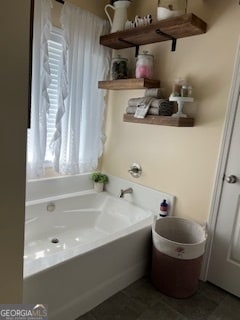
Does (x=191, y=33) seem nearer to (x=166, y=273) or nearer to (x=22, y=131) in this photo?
(x=22, y=131)

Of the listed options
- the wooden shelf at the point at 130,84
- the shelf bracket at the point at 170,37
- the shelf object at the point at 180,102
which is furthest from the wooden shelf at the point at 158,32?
the shelf object at the point at 180,102

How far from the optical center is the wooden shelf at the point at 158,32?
1821 millimetres

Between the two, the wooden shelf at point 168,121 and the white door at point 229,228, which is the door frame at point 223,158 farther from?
the wooden shelf at point 168,121

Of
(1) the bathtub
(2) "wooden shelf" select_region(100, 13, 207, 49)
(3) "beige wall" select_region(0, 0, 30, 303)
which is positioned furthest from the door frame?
(3) "beige wall" select_region(0, 0, 30, 303)

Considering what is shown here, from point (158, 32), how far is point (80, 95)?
0.89 meters

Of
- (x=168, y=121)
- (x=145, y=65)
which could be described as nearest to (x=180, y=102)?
(x=168, y=121)

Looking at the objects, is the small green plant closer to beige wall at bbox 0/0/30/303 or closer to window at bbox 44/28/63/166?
window at bbox 44/28/63/166


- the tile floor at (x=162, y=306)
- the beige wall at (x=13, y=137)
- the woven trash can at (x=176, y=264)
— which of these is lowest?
the tile floor at (x=162, y=306)

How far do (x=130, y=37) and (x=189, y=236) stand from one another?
181 centimetres

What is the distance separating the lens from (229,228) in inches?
76.2

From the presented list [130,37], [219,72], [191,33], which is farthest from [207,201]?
[130,37]

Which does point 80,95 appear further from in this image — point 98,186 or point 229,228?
point 229,228

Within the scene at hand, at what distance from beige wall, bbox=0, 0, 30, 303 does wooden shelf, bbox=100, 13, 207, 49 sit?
1.28m

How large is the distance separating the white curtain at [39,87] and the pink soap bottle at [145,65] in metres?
0.78
